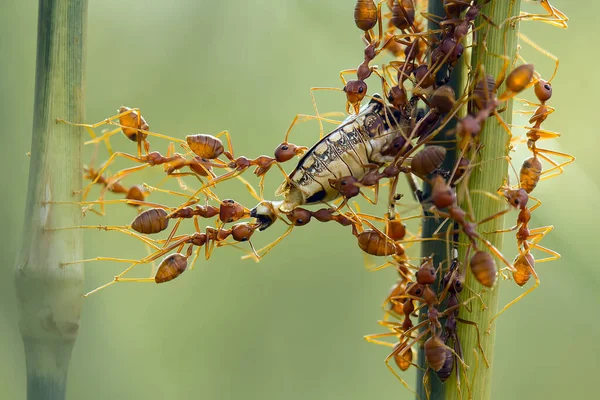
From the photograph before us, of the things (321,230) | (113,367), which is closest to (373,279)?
(321,230)

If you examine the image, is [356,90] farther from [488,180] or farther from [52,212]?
[52,212]

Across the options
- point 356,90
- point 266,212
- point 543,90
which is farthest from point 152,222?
point 543,90

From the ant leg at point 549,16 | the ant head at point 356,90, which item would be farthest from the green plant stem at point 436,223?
the ant head at point 356,90

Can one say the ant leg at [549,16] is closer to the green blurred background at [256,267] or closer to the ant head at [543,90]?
the ant head at [543,90]

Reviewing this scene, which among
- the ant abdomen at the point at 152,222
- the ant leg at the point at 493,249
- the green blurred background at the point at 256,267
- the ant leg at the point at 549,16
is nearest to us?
the ant leg at the point at 493,249

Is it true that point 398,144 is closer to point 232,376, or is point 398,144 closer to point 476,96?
point 476,96

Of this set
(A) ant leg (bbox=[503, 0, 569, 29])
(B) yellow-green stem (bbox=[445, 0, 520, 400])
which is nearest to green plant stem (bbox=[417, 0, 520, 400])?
(B) yellow-green stem (bbox=[445, 0, 520, 400])

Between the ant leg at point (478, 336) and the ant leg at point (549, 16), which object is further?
the ant leg at point (549, 16)
